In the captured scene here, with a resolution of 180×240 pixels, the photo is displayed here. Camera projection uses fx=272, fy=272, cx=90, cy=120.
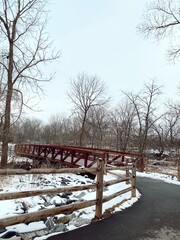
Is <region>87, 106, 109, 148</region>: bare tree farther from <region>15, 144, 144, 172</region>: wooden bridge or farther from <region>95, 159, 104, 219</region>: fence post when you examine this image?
<region>95, 159, 104, 219</region>: fence post

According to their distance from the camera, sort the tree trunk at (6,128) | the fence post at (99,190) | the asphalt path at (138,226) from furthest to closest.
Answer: the tree trunk at (6,128) → the fence post at (99,190) → the asphalt path at (138,226)

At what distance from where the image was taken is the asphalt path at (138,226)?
5020 mm

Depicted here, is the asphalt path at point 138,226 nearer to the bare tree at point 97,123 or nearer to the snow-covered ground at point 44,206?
the snow-covered ground at point 44,206

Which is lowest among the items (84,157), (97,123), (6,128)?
(84,157)

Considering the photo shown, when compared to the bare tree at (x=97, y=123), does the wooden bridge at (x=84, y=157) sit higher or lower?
lower

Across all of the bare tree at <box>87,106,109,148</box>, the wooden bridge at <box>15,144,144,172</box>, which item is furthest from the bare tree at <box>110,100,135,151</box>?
the wooden bridge at <box>15,144,144,172</box>

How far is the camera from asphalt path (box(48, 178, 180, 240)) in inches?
198

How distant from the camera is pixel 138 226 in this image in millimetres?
5805

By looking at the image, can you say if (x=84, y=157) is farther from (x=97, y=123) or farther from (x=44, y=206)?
(x=97, y=123)

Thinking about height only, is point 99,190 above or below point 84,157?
below

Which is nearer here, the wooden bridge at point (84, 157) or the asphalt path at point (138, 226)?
the asphalt path at point (138, 226)

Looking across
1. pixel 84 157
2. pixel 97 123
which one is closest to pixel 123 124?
pixel 97 123

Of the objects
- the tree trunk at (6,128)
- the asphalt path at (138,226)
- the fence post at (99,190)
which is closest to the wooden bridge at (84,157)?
the tree trunk at (6,128)

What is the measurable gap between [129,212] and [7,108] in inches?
459
